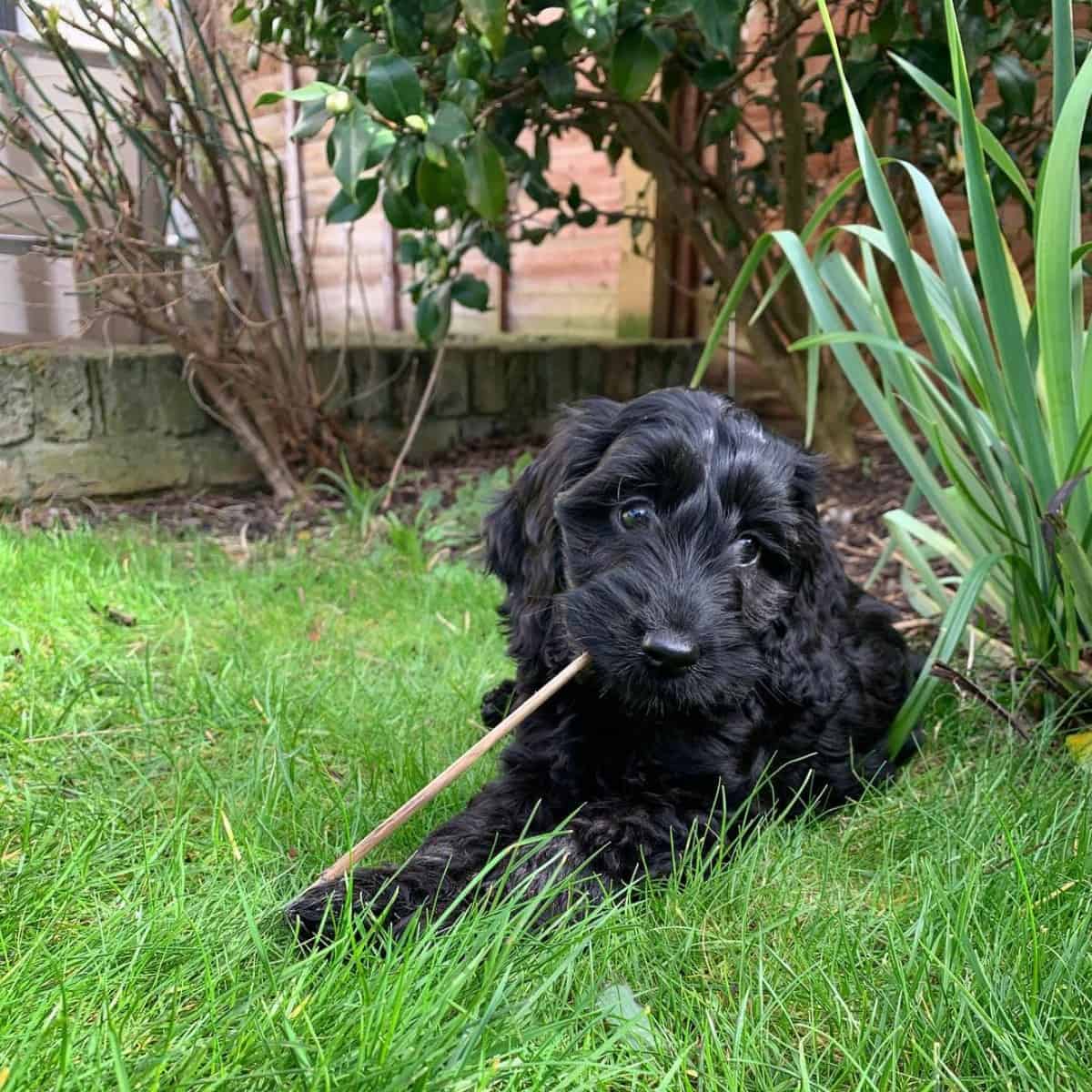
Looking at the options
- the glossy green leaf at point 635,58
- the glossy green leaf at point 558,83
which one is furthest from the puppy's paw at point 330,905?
the glossy green leaf at point 558,83

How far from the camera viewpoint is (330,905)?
4.66 ft

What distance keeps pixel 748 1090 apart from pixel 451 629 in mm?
1991

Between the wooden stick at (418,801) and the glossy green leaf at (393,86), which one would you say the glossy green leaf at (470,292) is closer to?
the glossy green leaf at (393,86)

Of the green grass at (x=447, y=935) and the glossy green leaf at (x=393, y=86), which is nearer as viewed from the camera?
the green grass at (x=447, y=935)

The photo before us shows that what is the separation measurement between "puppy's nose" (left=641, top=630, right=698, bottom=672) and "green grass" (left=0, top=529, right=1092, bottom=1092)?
356 mm

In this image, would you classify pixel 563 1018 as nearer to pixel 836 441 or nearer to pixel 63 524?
pixel 63 524

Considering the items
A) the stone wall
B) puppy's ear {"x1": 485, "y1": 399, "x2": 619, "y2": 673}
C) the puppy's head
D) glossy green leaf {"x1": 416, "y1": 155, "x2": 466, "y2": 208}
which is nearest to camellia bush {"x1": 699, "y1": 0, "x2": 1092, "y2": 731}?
the puppy's head

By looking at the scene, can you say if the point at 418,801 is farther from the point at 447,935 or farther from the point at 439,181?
the point at 439,181

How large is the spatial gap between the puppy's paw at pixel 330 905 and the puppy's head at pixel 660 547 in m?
0.48

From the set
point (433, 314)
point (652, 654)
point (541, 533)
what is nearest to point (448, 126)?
point (541, 533)

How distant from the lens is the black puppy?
5.17 ft

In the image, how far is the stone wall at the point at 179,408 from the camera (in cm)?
410

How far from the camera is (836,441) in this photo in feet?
15.5

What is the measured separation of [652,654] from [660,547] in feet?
0.70
